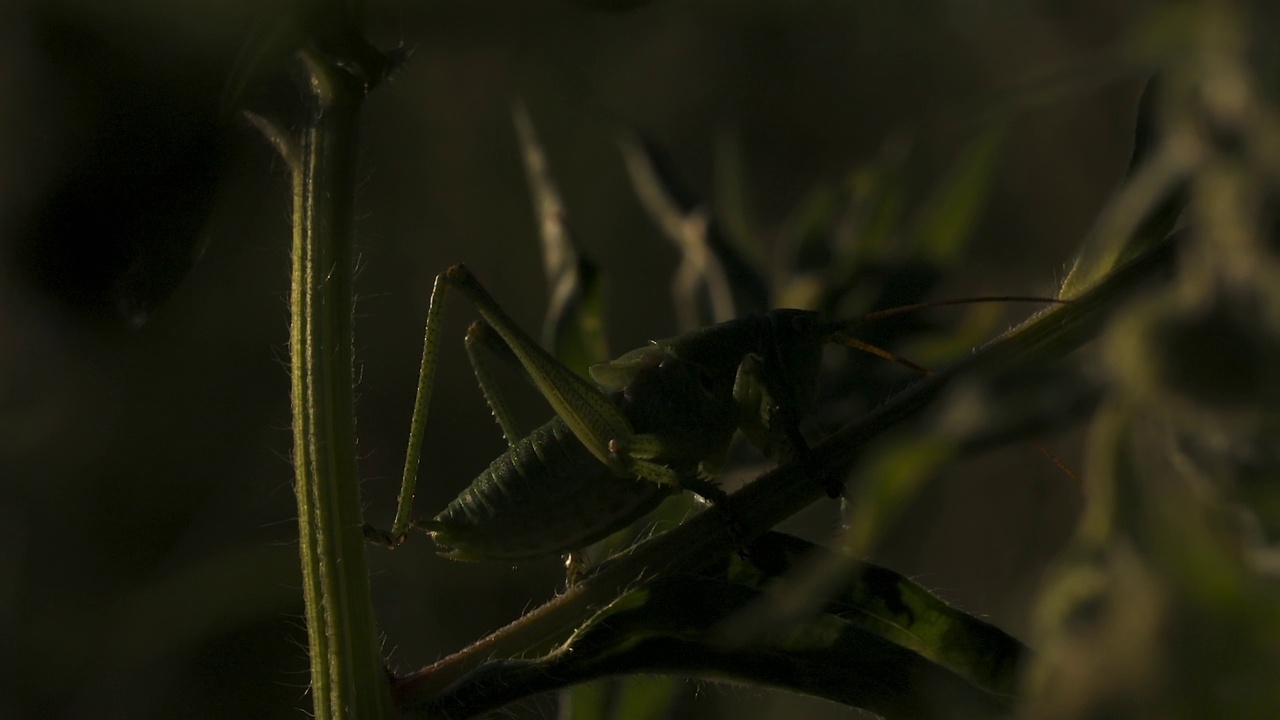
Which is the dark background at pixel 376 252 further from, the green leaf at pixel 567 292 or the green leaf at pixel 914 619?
the green leaf at pixel 914 619

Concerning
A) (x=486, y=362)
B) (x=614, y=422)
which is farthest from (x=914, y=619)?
(x=486, y=362)

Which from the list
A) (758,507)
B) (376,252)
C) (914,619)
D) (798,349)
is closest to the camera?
(914,619)

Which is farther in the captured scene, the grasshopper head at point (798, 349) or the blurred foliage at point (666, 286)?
the grasshopper head at point (798, 349)

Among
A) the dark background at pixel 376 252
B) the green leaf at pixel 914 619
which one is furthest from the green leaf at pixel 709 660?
the dark background at pixel 376 252

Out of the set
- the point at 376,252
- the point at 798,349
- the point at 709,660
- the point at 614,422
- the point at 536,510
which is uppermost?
the point at 376,252

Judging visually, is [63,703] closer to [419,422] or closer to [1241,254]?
[419,422]

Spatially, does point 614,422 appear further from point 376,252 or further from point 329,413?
point 376,252

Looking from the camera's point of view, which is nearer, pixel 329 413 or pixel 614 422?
pixel 329 413
